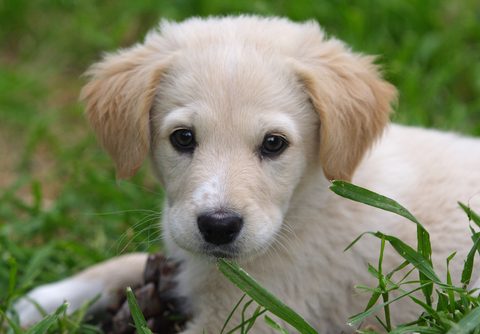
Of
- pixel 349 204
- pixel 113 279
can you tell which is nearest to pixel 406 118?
pixel 349 204

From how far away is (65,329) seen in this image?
4.54 m

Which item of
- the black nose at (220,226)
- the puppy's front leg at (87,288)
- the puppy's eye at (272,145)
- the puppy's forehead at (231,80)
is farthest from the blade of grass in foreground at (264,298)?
the puppy's front leg at (87,288)

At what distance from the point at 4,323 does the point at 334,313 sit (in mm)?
1738

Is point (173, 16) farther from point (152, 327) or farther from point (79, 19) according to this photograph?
point (152, 327)

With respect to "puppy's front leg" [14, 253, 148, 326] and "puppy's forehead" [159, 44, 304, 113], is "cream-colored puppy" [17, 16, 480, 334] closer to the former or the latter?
"puppy's forehead" [159, 44, 304, 113]

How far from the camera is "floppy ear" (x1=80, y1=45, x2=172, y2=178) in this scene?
166 inches

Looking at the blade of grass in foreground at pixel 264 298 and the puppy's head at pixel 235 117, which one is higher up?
the puppy's head at pixel 235 117

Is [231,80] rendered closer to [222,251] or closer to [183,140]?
[183,140]

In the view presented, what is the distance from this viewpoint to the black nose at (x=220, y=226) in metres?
3.73

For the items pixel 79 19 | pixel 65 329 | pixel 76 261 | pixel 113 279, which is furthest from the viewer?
pixel 79 19

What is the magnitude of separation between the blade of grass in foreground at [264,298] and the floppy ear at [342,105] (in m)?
0.76

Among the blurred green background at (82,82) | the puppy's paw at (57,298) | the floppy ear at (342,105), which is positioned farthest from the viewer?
the blurred green background at (82,82)

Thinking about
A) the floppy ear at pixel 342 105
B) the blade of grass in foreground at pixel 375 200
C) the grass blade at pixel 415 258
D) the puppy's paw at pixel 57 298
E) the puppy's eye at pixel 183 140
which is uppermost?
the floppy ear at pixel 342 105

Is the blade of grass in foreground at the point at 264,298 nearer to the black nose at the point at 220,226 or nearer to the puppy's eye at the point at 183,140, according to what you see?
the black nose at the point at 220,226
